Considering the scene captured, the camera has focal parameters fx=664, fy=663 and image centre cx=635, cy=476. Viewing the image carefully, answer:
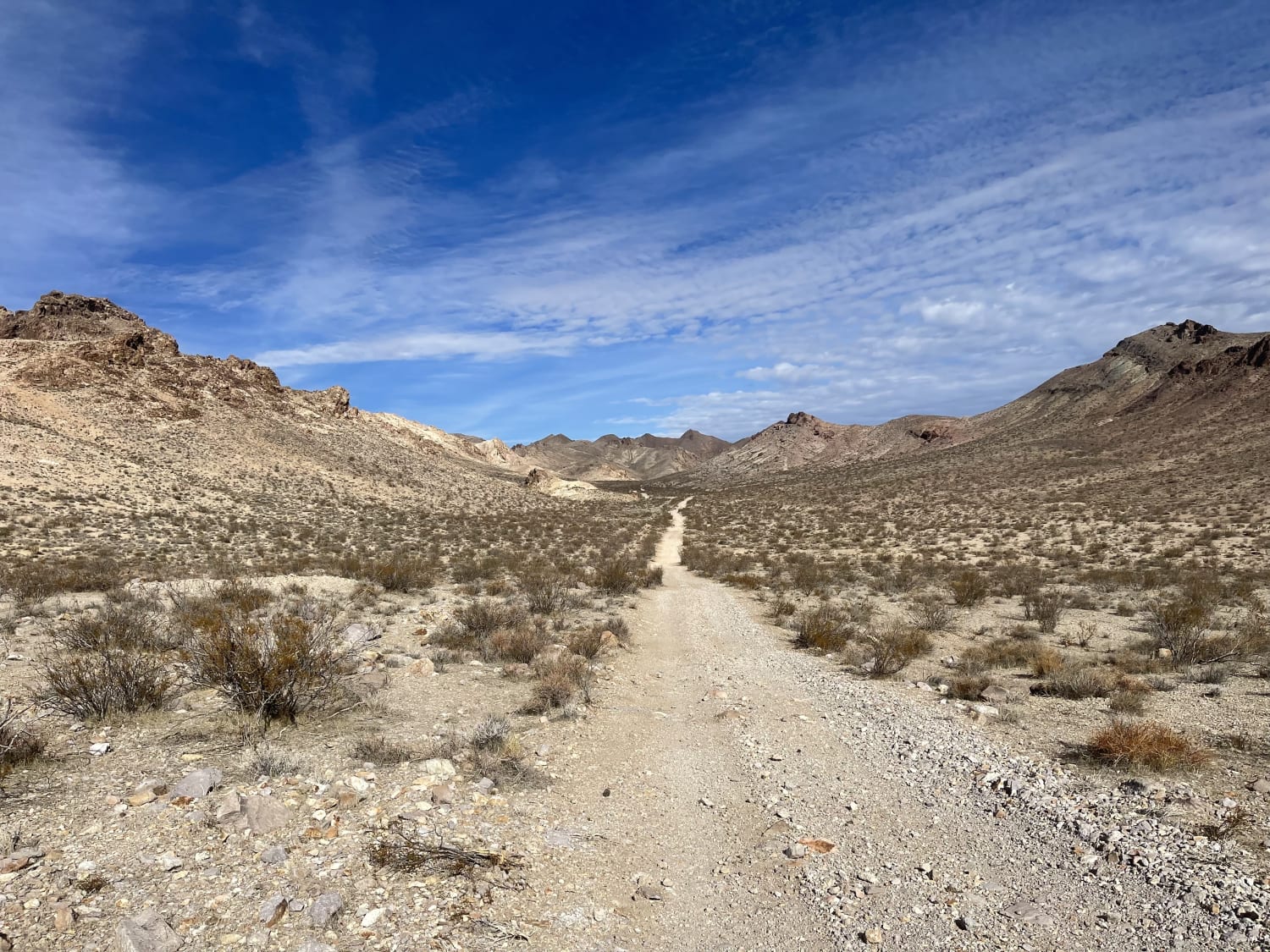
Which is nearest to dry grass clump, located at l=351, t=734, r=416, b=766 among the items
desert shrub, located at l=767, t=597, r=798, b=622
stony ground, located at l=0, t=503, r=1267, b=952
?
stony ground, located at l=0, t=503, r=1267, b=952

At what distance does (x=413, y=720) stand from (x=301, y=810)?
95.8 inches

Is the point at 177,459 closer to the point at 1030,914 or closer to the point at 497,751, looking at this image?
the point at 497,751

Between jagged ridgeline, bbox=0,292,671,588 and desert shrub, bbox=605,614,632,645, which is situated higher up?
jagged ridgeline, bbox=0,292,671,588

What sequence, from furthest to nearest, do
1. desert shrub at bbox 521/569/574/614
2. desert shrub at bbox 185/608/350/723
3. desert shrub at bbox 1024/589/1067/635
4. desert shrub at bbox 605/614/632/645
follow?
desert shrub at bbox 521/569/574/614 → desert shrub at bbox 1024/589/1067/635 → desert shrub at bbox 605/614/632/645 → desert shrub at bbox 185/608/350/723

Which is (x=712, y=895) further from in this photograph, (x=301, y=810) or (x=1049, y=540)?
(x=1049, y=540)

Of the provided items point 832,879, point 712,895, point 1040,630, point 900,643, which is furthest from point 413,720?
point 1040,630

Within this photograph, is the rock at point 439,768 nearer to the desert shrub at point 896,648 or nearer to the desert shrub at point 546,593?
the desert shrub at point 896,648

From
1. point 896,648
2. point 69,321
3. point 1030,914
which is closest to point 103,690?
point 1030,914

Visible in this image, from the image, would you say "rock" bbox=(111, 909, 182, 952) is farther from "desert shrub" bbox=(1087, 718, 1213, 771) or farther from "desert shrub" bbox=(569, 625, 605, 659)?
"desert shrub" bbox=(1087, 718, 1213, 771)

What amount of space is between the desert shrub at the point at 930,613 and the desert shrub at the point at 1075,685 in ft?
14.1

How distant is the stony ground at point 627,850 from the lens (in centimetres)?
407

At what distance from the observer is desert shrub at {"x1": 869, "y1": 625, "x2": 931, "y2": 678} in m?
10.1

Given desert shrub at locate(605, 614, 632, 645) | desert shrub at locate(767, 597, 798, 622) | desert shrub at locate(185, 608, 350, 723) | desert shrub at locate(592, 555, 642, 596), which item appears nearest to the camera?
desert shrub at locate(185, 608, 350, 723)

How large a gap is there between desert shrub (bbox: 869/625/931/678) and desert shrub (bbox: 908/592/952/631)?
0.51 metres
